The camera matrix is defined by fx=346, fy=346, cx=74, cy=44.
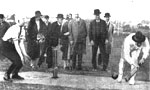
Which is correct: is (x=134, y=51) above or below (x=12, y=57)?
above

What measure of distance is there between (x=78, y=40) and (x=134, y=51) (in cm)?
137

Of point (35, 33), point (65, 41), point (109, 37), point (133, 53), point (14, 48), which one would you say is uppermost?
point (35, 33)

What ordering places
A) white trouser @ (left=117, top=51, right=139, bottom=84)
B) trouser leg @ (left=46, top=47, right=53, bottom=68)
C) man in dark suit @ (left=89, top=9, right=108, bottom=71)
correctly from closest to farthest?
white trouser @ (left=117, top=51, right=139, bottom=84) < man in dark suit @ (left=89, top=9, right=108, bottom=71) < trouser leg @ (left=46, top=47, right=53, bottom=68)

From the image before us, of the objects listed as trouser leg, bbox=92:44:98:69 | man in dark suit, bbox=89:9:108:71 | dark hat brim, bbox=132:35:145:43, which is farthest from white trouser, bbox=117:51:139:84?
trouser leg, bbox=92:44:98:69

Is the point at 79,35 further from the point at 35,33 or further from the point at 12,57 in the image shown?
the point at 12,57

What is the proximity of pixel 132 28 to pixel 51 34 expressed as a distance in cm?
196

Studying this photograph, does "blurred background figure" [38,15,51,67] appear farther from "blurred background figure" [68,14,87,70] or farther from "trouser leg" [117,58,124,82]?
"trouser leg" [117,58,124,82]

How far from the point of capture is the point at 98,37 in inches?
326

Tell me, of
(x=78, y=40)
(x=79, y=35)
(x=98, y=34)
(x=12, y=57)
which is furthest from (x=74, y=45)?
(x=12, y=57)

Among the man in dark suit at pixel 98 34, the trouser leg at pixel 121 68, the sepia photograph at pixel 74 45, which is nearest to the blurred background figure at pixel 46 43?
the sepia photograph at pixel 74 45

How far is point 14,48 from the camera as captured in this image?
27.9 feet

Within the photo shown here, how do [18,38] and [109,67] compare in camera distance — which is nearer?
[109,67]

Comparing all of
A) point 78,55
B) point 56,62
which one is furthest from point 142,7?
point 56,62

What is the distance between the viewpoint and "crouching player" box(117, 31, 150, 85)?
7.90 metres
